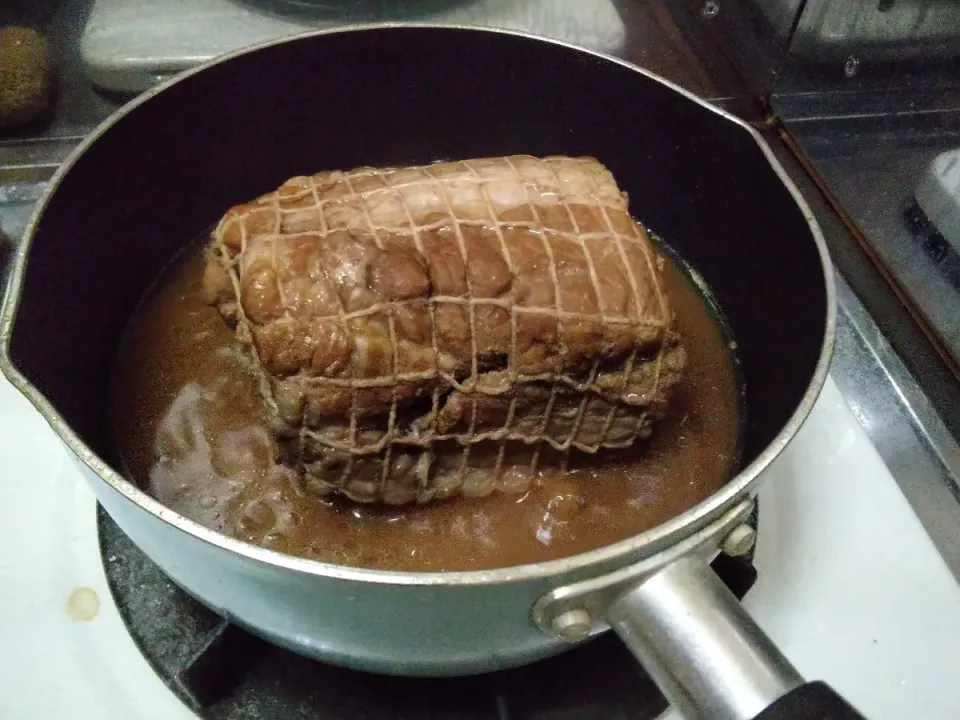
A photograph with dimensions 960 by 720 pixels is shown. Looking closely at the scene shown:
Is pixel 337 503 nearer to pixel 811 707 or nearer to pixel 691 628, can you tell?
pixel 691 628

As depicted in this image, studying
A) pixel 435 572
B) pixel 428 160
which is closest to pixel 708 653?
pixel 435 572

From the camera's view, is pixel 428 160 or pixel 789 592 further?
pixel 428 160

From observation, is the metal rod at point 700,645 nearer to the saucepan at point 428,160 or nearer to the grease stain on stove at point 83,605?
the saucepan at point 428,160

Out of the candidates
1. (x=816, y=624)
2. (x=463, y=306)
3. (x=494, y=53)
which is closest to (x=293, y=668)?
(x=463, y=306)

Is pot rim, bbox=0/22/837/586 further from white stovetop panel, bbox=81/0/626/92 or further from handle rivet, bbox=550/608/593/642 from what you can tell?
white stovetop panel, bbox=81/0/626/92

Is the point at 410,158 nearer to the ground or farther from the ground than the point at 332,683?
farther from the ground

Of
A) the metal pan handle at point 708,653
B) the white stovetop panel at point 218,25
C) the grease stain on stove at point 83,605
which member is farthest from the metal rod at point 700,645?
the white stovetop panel at point 218,25

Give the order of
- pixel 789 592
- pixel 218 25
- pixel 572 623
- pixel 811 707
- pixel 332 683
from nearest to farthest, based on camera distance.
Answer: pixel 811 707, pixel 572 623, pixel 332 683, pixel 789 592, pixel 218 25

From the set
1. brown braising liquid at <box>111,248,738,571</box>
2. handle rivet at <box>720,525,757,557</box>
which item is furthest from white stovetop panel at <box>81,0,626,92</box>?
handle rivet at <box>720,525,757,557</box>
